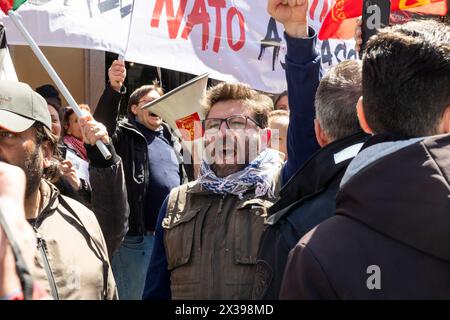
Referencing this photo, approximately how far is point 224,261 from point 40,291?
1596 mm

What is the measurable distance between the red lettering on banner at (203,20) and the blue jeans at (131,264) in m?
1.44

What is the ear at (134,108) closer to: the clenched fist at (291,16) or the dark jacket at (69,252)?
the dark jacket at (69,252)

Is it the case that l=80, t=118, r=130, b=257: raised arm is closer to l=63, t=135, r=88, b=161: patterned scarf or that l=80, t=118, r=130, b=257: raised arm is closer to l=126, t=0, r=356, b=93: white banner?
l=126, t=0, r=356, b=93: white banner

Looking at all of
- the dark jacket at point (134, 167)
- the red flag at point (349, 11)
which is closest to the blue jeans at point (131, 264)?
the dark jacket at point (134, 167)

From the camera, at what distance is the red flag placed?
4707 mm

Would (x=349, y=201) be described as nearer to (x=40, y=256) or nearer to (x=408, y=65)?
(x=408, y=65)

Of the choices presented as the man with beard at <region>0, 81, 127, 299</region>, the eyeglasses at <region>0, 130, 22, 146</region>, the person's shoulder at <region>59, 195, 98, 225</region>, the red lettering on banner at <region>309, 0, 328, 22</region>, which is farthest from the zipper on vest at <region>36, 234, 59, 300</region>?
the red lettering on banner at <region>309, 0, 328, 22</region>

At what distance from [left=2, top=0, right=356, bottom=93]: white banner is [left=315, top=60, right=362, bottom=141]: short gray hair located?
228 centimetres

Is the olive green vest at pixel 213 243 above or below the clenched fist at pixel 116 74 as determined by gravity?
below

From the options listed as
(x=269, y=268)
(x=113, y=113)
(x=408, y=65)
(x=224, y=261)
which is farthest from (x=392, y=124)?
(x=113, y=113)

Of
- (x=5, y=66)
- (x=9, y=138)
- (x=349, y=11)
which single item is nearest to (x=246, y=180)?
(x=9, y=138)

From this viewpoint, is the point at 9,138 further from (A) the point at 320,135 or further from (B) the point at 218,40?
(B) the point at 218,40

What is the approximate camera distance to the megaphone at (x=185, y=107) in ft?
11.7

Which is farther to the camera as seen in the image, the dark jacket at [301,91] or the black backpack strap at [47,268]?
the dark jacket at [301,91]
